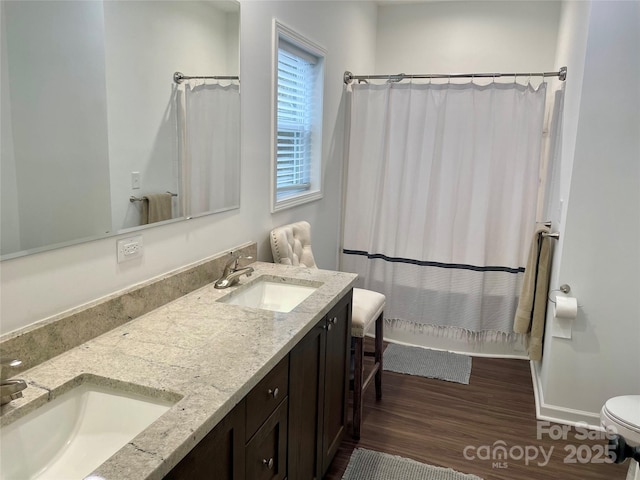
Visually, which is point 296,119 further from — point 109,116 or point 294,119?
point 109,116

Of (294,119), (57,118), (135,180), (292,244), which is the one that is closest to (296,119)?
(294,119)

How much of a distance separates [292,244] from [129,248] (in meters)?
1.21

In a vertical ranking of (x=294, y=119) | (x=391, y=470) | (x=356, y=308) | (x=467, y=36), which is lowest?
(x=391, y=470)

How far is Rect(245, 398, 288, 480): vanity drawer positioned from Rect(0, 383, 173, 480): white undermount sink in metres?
0.34

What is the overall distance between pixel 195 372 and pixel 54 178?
0.67 metres

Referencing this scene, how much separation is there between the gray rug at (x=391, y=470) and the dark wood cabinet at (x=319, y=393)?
143 millimetres

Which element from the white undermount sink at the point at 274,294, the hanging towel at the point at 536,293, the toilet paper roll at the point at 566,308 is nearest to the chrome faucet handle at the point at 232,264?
the white undermount sink at the point at 274,294

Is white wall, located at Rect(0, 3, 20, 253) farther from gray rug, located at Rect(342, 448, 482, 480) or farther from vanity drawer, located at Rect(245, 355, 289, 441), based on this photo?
gray rug, located at Rect(342, 448, 482, 480)

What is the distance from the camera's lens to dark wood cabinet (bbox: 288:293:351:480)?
1791 mm

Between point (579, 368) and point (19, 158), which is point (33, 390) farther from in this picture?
point (579, 368)

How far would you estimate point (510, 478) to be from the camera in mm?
2381

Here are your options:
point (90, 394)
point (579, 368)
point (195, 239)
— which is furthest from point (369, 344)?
point (90, 394)

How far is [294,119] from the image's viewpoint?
3205 mm

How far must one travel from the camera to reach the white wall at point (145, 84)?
164 centimetres
